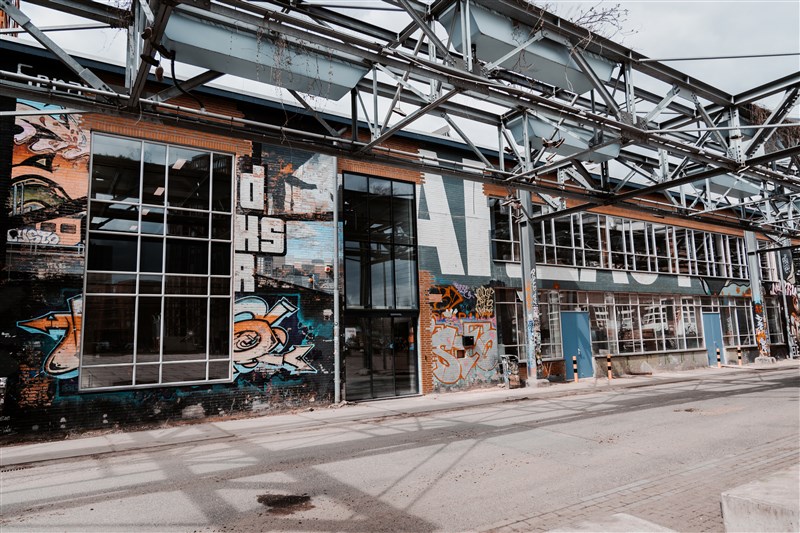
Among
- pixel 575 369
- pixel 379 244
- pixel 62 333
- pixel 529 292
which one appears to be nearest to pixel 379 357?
pixel 379 244

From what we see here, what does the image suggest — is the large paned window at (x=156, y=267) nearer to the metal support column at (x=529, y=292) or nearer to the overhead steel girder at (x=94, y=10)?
the overhead steel girder at (x=94, y=10)

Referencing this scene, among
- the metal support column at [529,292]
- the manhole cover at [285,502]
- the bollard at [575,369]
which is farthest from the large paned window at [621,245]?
the manhole cover at [285,502]

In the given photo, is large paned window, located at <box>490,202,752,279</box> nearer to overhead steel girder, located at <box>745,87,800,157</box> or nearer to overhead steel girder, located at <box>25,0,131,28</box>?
overhead steel girder, located at <box>745,87,800,157</box>

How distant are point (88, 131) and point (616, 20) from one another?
1106 centimetres

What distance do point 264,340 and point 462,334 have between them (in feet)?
22.4

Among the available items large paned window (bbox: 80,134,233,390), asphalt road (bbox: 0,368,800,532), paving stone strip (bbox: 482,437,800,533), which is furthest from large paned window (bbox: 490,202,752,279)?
paving stone strip (bbox: 482,437,800,533)

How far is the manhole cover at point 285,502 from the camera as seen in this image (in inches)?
232

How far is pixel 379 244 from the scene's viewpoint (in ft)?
53.6

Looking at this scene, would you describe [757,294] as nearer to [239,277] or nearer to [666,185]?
[666,185]

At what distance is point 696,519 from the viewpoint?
5.29 m

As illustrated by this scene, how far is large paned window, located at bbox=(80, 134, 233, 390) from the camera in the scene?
464 inches

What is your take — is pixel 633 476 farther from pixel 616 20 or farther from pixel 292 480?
pixel 616 20

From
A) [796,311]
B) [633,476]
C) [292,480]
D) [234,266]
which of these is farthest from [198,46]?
[796,311]

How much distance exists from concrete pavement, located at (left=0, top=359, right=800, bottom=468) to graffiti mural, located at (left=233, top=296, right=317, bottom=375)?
1259 millimetres
